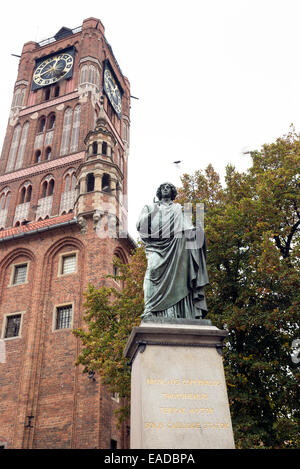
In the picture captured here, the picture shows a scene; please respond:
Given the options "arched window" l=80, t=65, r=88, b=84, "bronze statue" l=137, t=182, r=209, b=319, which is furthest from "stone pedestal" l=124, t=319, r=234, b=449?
"arched window" l=80, t=65, r=88, b=84

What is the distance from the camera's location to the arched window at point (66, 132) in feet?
110

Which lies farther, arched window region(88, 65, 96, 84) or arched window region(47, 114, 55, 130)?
arched window region(88, 65, 96, 84)

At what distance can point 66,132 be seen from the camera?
34531mm

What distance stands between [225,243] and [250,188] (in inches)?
99.6

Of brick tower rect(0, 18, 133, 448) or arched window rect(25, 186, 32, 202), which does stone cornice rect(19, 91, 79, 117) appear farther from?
arched window rect(25, 186, 32, 202)

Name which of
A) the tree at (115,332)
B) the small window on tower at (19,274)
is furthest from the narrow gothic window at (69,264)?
the tree at (115,332)

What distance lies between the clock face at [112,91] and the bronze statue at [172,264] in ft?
113

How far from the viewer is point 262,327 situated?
40.2ft

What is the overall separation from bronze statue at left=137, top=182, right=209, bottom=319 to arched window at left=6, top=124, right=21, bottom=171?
97.6 ft

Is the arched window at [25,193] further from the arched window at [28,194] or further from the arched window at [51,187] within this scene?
the arched window at [51,187]

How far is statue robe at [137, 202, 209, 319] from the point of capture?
6457mm

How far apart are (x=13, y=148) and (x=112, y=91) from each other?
11.9m

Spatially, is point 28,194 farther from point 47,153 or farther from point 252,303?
point 252,303

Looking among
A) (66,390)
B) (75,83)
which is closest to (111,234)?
(66,390)
